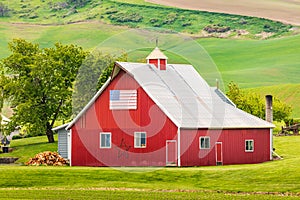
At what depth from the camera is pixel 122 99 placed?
160ft

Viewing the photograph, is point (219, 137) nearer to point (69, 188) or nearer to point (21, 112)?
point (69, 188)

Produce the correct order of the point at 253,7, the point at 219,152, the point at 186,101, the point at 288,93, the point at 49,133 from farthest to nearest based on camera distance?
the point at 288,93 → the point at 49,133 → the point at 186,101 → the point at 219,152 → the point at 253,7

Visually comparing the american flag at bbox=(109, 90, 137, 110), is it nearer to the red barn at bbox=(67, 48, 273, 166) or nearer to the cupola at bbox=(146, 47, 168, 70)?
the red barn at bbox=(67, 48, 273, 166)

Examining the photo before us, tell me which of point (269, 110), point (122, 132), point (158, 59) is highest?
point (158, 59)

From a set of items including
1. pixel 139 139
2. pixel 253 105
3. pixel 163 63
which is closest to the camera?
pixel 139 139

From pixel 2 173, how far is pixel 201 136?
46.9 ft

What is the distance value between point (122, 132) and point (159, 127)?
3.03 metres

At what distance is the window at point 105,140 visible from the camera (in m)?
49.3

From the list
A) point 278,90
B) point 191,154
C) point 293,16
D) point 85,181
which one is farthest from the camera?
point 278,90

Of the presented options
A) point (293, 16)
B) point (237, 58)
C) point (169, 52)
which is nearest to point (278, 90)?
point (237, 58)

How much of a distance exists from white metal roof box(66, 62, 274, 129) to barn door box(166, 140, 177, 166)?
1466 millimetres

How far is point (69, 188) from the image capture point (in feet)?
103

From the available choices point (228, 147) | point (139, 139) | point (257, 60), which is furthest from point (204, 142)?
point (257, 60)

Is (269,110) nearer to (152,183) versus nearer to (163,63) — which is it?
(163,63)
